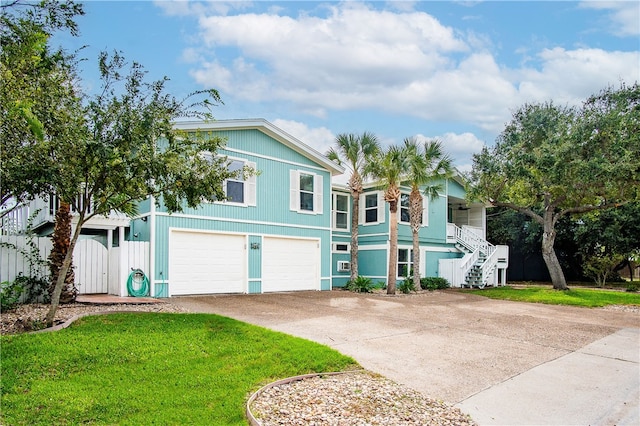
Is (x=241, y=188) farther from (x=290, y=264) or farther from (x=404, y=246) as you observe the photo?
(x=404, y=246)

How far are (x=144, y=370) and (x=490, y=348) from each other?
Answer: 5.66 meters

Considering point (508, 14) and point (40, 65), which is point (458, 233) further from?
point (40, 65)

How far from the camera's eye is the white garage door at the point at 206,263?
555 inches

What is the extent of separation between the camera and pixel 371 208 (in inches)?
836

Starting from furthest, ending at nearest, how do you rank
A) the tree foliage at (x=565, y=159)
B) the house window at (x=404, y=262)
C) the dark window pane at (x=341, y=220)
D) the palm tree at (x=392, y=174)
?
1. the dark window pane at (x=341, y=220)
2. the house window at (x=404, y=262)
3. the palm tree at (x=392, y=174)
4. the tree foliage at (x=565, y=159)

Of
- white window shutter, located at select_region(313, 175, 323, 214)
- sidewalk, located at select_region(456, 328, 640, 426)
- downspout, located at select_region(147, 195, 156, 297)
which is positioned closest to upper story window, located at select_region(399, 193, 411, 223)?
white window shutter, located at select_region(313, 175, 323, 214)

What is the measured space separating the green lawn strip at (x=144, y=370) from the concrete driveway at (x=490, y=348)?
50.3 inches

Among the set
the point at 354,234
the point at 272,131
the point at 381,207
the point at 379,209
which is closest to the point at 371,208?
the point at 379,209

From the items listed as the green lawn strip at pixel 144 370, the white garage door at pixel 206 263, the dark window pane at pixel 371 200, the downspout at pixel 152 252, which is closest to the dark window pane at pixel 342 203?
the dark window pane at pixel 371 200

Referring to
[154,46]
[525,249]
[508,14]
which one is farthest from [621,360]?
[525,249]

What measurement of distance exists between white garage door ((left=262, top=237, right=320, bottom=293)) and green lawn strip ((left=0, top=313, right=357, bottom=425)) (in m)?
8.45

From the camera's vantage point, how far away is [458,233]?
23.7m

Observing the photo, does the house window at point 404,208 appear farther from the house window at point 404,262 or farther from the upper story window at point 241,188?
the upper story window at point 241,188

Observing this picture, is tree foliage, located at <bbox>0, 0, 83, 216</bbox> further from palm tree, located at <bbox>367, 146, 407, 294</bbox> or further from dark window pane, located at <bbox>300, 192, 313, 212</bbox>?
palm tree, located at <bbox>367, 146, 407, 294</bbox>
